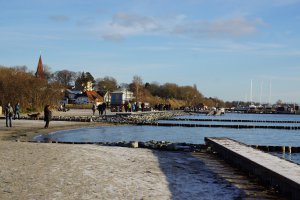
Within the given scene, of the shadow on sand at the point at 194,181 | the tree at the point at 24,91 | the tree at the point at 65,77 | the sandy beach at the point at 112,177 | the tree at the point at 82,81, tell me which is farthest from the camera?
the tree at the point at 82,81

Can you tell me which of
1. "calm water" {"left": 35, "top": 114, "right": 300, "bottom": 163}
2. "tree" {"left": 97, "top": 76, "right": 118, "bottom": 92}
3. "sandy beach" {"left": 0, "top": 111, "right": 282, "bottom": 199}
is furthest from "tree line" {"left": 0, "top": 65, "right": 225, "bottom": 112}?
"sandy beach" {"left": 0, "top": 111, "right": 282, "bottom": 199}

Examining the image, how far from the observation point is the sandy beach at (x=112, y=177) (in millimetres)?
8836

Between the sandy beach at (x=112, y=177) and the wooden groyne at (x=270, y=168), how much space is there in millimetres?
297

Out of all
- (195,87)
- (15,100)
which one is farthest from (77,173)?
(195,87)

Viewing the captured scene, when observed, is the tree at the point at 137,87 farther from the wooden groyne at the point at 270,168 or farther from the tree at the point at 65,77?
the wooden groyne at the point at 270,168

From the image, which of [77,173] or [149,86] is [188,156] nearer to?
[77,173]

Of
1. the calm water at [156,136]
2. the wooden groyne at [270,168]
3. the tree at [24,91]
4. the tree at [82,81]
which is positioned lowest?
the calm water at [156,136]

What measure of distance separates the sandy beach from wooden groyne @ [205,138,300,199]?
0.98ft

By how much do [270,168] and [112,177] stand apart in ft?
12.0

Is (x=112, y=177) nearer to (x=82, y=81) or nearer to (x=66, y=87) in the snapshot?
(x=66, y=87)

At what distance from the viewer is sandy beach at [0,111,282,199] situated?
348 inches

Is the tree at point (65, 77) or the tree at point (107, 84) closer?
the tree at point (65, 77)

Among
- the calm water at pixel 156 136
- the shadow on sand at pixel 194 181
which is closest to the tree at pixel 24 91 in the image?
the calm water at pixel 156 136

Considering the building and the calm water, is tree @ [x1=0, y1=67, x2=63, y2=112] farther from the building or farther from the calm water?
the building
